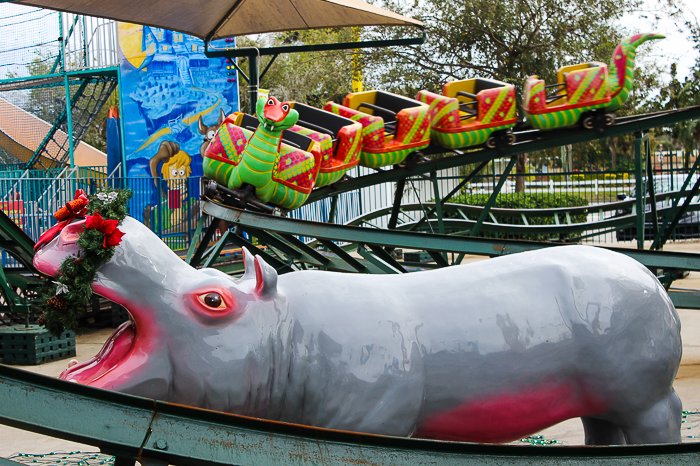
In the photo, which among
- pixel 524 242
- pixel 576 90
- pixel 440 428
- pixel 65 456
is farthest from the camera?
pixel 576 90

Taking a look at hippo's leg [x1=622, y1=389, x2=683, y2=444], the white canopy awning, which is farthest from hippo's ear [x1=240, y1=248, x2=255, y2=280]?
the white canopy awning

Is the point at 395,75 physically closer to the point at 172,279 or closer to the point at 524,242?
the point at 524,242

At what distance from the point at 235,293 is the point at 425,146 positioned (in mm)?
5407

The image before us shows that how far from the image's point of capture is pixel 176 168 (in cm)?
1425

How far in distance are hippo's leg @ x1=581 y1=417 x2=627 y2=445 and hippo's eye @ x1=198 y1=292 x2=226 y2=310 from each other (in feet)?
4.87

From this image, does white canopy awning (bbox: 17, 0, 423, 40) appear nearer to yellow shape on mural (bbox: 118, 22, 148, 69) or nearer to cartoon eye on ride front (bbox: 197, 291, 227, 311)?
yellow shape on mural (bbox: 118, 22, 148, 69)

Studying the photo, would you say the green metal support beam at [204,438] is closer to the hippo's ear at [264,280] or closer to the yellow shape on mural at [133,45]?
the hippo's ear at [264,280]

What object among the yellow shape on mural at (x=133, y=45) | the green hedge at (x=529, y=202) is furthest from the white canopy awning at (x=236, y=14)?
the green hedge at (x=529, y=202)

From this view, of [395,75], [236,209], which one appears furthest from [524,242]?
[395,75]

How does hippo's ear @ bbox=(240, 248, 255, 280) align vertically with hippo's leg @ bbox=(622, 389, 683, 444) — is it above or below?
above

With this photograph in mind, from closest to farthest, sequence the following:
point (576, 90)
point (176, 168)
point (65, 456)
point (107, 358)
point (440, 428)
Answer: point (107, 358), point (440, 428), point (65, 456), point (576, 90), point (176, 168)

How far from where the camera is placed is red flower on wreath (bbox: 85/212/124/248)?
1.72 metres

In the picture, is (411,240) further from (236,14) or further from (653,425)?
(236,14)

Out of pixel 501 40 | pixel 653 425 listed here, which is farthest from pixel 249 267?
pixel 501 40
